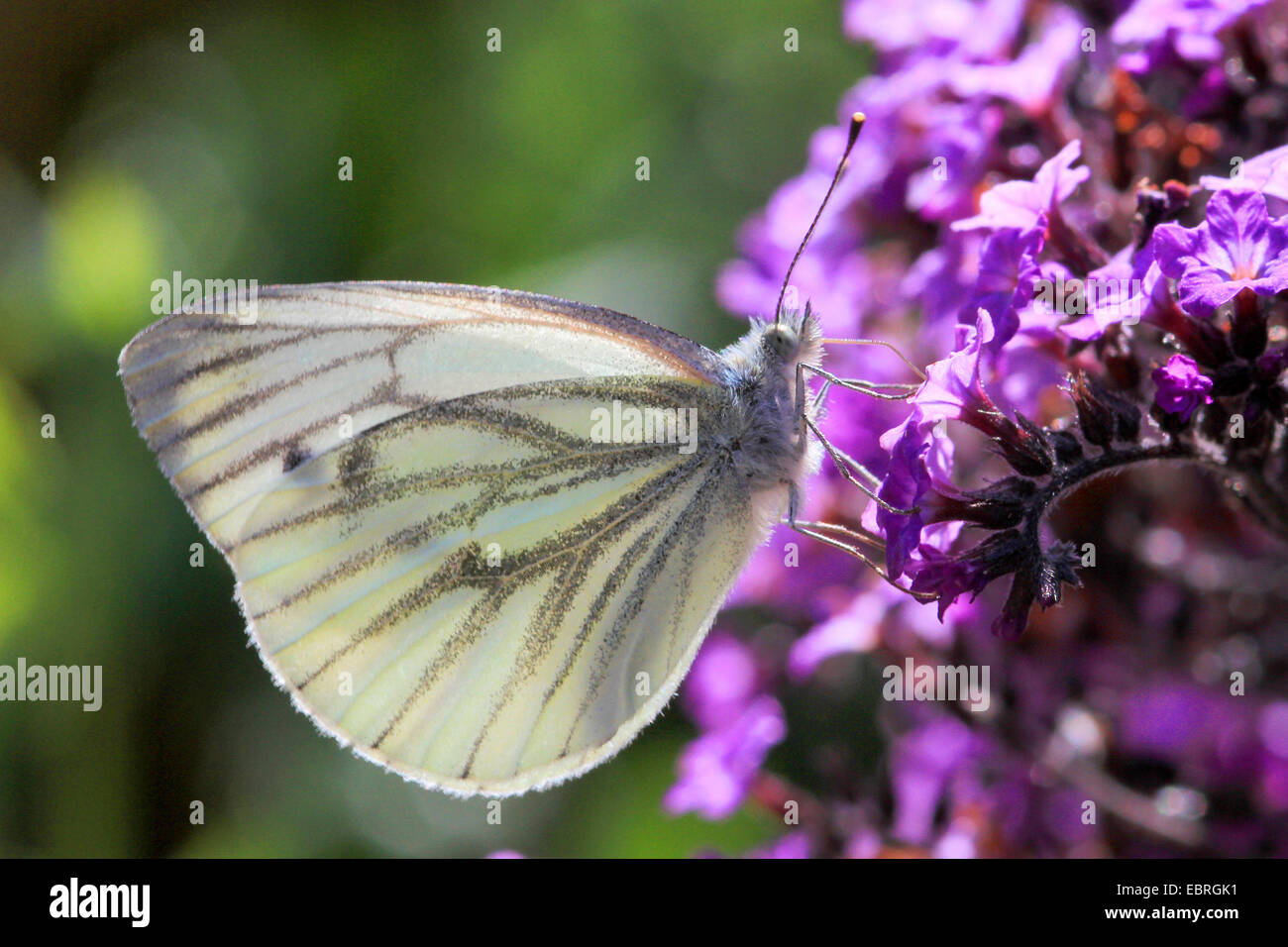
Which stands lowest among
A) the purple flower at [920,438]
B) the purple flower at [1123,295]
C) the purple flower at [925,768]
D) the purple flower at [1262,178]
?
the purple flower at [925,768]

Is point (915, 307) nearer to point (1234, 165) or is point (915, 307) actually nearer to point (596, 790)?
point (1234, 165)

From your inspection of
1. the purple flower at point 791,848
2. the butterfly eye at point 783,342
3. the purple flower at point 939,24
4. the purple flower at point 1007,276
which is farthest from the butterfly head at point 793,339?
the purple flower at point 791,848

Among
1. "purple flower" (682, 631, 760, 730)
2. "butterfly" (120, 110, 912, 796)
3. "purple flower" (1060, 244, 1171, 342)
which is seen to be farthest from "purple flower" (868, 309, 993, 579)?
"purple flower" (682, 631, 760, 730)

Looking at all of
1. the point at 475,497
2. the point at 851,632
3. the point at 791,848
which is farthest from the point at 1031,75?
the point at 791,848

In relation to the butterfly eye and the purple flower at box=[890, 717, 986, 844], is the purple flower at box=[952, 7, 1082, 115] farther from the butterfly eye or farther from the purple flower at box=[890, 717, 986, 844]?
the purple flower at box=[890, 717, 986, 844]

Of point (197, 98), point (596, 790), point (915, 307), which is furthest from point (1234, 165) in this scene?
point (197, 98)

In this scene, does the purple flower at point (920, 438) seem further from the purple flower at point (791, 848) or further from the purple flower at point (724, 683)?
the purple flower at point (724, 683)

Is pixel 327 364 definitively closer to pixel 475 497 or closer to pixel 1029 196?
pixel 475 497
